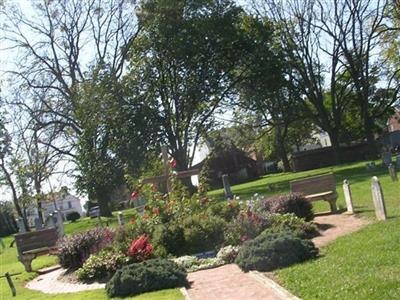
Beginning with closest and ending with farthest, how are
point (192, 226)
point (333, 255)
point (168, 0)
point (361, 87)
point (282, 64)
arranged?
point (333, 255) → point (192, 226) → point (168, 0) → point (282, 64) → point (361, 87)

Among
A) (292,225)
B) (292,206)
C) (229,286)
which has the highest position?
(292,206)

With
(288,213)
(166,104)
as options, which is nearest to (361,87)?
(166,104)

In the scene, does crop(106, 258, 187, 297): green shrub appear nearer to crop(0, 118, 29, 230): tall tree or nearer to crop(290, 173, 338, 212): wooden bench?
crop(290, 173, 338, 212): wooden bench

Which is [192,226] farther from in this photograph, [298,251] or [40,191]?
[40,191]

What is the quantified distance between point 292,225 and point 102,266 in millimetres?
4466

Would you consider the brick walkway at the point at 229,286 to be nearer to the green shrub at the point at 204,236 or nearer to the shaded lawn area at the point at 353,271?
the shaded lawn area at the point at 353,271

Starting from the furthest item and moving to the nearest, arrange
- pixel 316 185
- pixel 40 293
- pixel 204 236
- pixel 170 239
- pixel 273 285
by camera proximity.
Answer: pixel 316 185
pixel 204 236
pixel 170 239
pixel 40 293
pixel 273 285

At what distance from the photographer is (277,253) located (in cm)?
1063

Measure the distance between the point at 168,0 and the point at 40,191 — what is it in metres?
17.6

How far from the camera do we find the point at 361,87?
52156 mm

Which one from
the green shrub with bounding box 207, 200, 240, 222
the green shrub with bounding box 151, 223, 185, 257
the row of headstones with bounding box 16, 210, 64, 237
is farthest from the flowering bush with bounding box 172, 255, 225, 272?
the row of headstones with bounding box 16, 210, 64, 237

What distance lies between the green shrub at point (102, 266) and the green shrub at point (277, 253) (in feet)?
10.1

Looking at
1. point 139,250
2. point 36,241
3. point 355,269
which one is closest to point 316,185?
point 139,250

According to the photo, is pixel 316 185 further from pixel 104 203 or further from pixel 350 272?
pixel 104 203
